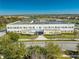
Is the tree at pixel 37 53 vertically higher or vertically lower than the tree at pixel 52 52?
higher

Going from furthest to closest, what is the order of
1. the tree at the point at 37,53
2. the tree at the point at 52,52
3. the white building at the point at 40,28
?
the white building at the point at 40,28
the tree at the point at 52,52
the tree at the point at 37,53

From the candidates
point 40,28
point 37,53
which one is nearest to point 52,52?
point 37,53

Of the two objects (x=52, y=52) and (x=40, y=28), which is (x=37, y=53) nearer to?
(x=52, y=52)

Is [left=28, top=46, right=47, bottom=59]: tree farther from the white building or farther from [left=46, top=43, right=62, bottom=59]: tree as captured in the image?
the white building

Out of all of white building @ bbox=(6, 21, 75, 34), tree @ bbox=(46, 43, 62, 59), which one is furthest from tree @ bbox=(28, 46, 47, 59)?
white building @ bbox=(6, 21, 75, 34)

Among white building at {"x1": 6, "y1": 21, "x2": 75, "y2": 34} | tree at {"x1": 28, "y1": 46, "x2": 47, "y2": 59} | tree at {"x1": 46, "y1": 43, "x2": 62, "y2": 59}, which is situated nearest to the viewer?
tree at {"x1": 28, "y1": 46, "x2": 47, "y2": 59}

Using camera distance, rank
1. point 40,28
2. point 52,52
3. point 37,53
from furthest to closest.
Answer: point 40,28
point 52,52
point 37,53

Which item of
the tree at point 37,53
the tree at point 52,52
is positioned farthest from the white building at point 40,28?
the tree at point 37,53

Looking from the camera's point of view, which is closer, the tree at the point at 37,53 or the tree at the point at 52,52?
the tree at the point at 37,53

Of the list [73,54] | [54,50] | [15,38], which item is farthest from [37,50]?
[15,38]

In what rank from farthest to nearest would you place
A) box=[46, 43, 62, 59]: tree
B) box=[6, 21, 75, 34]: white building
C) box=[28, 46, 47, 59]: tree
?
box=[6, 21, 75, 34]: white building
box=[46, 43, 62, 59]: tree
box=[28, 46, 47, 59]: tree

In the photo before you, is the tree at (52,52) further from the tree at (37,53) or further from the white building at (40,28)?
the white building at (40,28)

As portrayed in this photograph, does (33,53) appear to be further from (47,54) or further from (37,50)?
(47,54)
